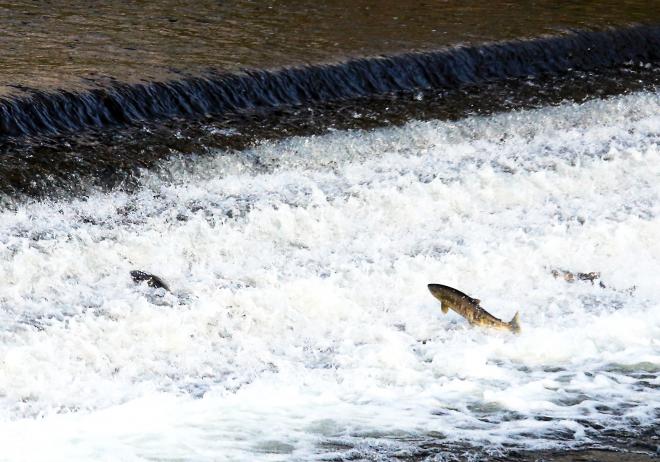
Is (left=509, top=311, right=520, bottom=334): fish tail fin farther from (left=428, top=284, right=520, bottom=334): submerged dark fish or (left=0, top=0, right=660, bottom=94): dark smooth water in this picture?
(left=0, top=0, right=660, bottom=94): dark smooth water

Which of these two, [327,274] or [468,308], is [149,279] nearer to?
[327,274]

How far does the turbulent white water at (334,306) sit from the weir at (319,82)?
2.94 ft

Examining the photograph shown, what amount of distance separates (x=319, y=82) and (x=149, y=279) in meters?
3.92

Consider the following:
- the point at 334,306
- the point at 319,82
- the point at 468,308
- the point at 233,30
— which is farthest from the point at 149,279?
the point at 233,30

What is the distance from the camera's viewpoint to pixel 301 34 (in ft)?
39.7

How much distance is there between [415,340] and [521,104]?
15.6ft

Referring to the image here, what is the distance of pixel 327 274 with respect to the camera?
787cm

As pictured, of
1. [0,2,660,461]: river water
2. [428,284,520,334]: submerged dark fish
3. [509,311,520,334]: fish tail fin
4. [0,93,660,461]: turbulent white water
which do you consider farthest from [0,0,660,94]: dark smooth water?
[509,311,520,334]: fish tail fin

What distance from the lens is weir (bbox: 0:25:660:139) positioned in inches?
368

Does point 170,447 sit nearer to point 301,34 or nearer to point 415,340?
point 415,340

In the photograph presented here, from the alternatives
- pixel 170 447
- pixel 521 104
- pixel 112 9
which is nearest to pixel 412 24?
pixel 521 104

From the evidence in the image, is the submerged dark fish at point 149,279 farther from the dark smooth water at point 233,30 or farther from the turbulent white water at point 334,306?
the dark smooth water at point 233,30

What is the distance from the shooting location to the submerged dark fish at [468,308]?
7.36 meters

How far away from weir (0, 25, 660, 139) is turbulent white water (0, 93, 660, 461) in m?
0.90
